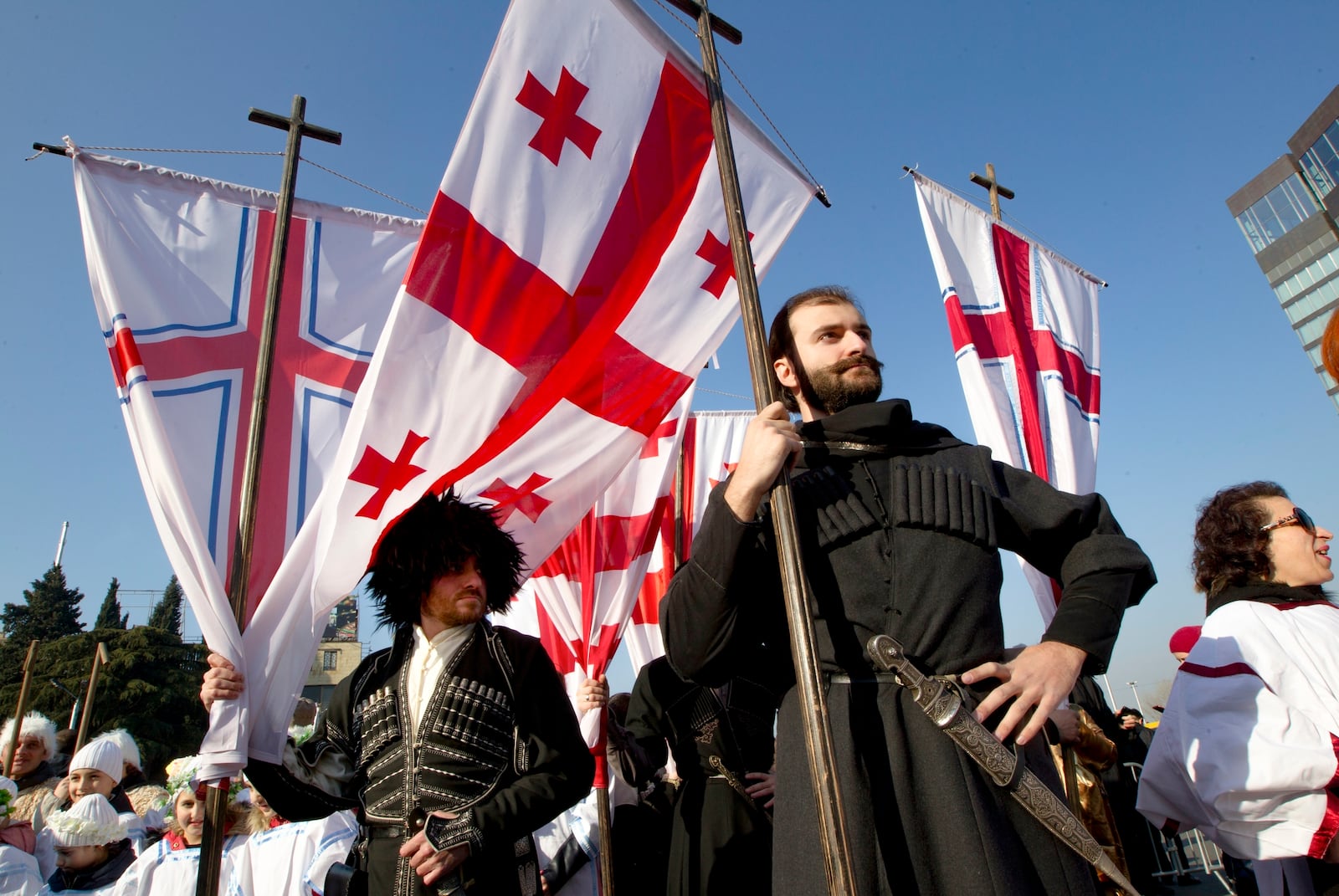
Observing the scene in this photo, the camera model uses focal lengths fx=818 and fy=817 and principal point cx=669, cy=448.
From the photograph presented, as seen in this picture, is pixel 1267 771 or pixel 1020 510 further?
pixel 1267 771

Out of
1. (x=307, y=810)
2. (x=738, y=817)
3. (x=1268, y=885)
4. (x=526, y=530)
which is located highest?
(x=526, y=530)

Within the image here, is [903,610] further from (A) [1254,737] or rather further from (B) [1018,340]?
(B) [1018,340]

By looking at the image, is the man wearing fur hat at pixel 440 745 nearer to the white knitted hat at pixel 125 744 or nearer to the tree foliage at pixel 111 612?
the white knitted hat at pixel 125 744

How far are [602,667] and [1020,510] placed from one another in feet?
10.5

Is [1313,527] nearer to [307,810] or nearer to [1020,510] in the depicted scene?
[1020,510]

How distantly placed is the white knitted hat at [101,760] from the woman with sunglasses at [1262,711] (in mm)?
6396

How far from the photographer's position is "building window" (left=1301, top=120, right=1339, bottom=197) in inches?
1711

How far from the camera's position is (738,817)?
13.1 ft

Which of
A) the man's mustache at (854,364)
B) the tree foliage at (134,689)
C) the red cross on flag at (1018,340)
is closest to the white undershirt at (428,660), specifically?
the man's mustache at (854,364)

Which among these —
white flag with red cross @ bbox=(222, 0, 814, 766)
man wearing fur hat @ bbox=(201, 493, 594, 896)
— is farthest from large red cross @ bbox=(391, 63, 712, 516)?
man wearing fur hat @ bbox=(201, 493, 594, 896)

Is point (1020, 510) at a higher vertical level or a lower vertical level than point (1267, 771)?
higher

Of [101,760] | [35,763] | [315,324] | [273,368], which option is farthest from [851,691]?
[35,763]

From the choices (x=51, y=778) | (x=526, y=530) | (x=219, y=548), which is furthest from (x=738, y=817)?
(x=51, y=778)

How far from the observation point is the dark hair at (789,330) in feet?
7.57
